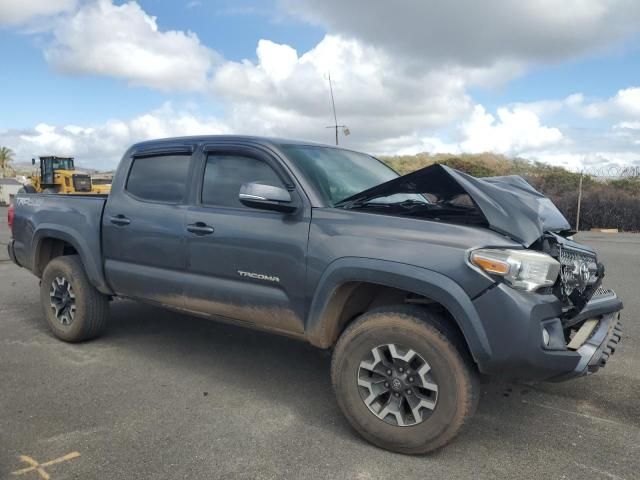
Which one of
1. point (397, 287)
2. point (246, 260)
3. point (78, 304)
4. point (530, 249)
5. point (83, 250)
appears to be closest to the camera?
point (530, 249)

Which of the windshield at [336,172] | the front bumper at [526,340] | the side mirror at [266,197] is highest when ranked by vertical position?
the windshield at [336,172]

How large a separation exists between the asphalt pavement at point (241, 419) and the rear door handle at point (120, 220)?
120 centimetres

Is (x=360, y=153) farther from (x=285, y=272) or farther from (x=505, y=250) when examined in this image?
(x=505, y=250)

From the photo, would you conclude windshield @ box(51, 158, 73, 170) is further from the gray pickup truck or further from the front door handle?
the front door handle

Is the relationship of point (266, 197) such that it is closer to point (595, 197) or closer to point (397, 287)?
point (397, 287)

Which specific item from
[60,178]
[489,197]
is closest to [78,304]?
[489,197]

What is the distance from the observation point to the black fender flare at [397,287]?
2904mm

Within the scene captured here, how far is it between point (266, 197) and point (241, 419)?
4.82ft

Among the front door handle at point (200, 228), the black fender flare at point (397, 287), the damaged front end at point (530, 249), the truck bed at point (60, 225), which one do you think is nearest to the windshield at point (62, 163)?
the truck bed at point (60, 225)

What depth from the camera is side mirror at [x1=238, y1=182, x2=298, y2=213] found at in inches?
135

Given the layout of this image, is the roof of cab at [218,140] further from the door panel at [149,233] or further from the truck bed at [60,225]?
the truck bed at [60,225]

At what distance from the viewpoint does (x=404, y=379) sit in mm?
3125

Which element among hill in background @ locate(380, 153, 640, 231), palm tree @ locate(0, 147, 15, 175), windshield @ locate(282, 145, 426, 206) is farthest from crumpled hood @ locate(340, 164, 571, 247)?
palm tree @ locate(0, 147, 15, 175)

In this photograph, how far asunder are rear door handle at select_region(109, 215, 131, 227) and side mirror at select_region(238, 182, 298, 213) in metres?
1.51
